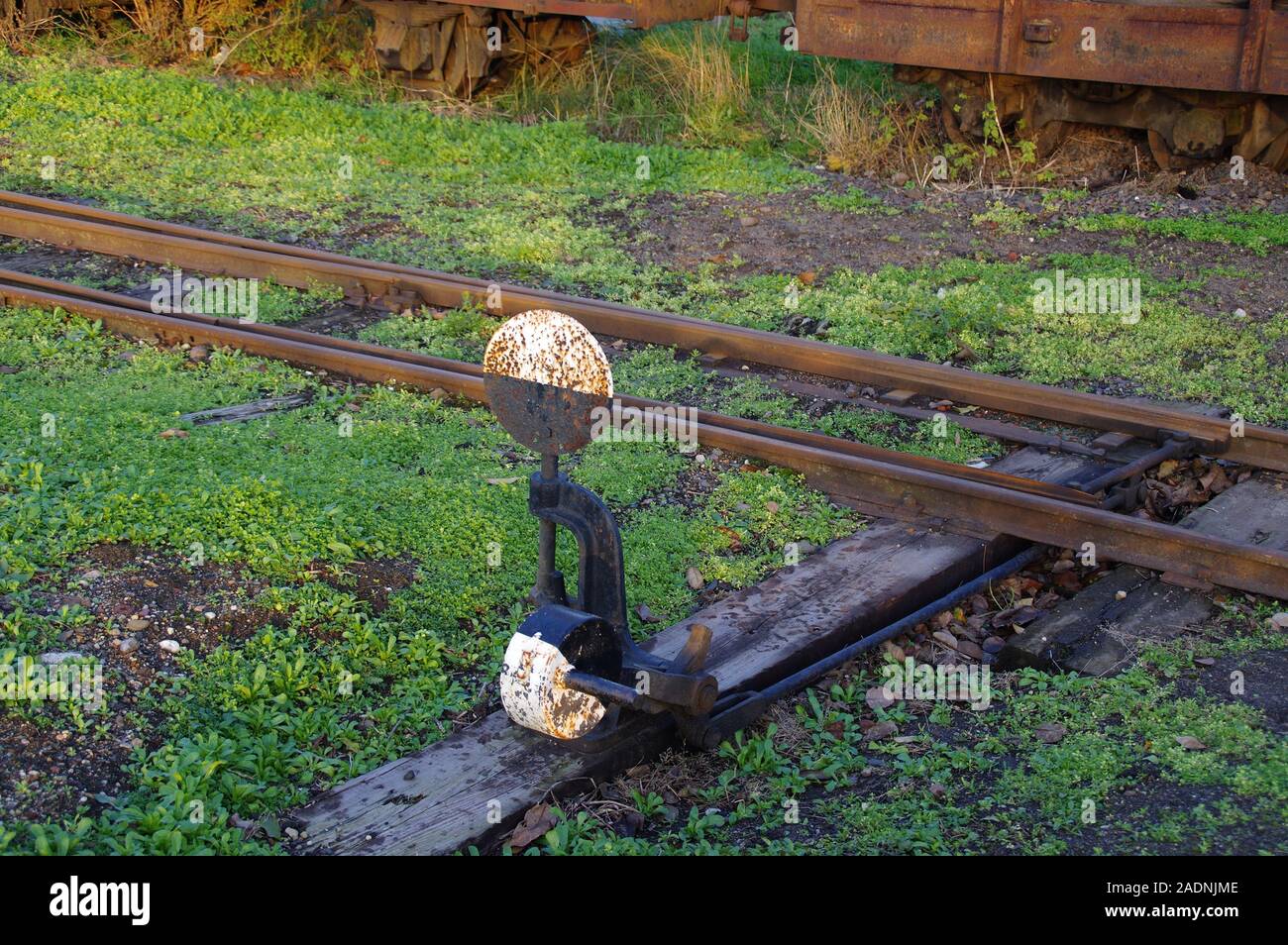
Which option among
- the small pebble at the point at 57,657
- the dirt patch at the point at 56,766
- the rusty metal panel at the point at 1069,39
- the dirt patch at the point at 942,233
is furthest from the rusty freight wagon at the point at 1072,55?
the dirt patch at the point at 56,766

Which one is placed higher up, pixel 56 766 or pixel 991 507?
pixel 991 507

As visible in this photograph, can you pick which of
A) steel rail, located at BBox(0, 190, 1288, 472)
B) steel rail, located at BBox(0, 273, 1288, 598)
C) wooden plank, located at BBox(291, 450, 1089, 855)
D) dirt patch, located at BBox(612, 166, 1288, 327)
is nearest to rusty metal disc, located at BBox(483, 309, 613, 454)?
wooden plank, located at BBox(291, 450, 1089, 855)

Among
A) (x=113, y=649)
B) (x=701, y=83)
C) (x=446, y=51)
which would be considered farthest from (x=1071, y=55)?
(x=113, y=649)

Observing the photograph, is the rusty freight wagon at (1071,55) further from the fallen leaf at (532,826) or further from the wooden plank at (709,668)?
the fallen leaf at (532,826)

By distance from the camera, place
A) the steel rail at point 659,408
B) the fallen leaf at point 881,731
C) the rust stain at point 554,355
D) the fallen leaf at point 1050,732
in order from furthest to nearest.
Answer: the steel rail at point 659,408 < the fallen leaf at point 881,731 < the fallen leaf at point 1050,732 < the rust stain at point 554,355

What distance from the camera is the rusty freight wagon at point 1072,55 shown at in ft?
29.8

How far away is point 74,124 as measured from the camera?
455 inches

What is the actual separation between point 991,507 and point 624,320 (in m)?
2.81

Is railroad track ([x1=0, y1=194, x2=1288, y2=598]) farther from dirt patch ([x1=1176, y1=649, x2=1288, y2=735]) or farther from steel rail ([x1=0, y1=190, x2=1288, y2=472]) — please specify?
dirt patch ([x1=1176, y1=649, x2=1288, y2=735])

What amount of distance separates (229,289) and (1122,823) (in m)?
6.22

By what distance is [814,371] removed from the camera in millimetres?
7113

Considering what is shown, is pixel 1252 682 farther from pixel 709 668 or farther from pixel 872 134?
pixel 872 134
